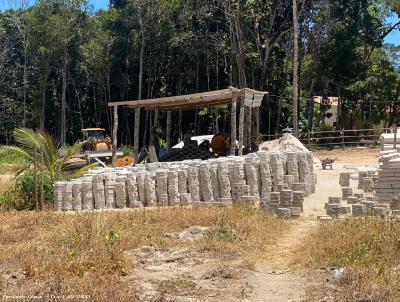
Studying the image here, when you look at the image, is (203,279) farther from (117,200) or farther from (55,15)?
(55,15)

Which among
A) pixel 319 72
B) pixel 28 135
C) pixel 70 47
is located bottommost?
pixel 28 135

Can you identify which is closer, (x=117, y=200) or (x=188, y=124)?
(x=117, y=200)

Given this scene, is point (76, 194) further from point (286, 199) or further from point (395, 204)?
point (395, 204)

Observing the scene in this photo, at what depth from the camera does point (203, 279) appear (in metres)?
6.35

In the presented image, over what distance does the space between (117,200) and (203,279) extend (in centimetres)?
593

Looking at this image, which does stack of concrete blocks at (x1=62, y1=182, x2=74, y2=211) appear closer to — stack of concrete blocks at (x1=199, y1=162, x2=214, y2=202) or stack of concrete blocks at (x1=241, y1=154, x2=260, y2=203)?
stack of concrete blocks at (x1=199, y1=162, x2=214, y2=202)

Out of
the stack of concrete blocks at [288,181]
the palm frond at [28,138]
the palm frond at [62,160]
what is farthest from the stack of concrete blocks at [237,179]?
the palm frond at [28,138]

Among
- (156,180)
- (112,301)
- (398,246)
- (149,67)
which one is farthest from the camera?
(149,67)

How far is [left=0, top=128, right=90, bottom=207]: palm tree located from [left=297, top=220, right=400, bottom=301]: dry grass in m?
6.43

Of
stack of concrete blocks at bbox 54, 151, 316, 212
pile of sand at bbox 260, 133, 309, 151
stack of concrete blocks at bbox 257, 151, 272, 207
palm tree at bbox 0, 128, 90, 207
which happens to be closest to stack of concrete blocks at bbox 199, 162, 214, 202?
stack of concrete blocks at bbox 54, 151, 316, 212

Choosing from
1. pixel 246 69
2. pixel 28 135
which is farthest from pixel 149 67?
pixel 28 135

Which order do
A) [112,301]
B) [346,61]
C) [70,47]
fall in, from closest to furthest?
[112,301], [346,61], [70,47]

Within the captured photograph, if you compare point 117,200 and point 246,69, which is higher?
point 246,69

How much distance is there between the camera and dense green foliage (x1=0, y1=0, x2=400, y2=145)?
30.8 metres
